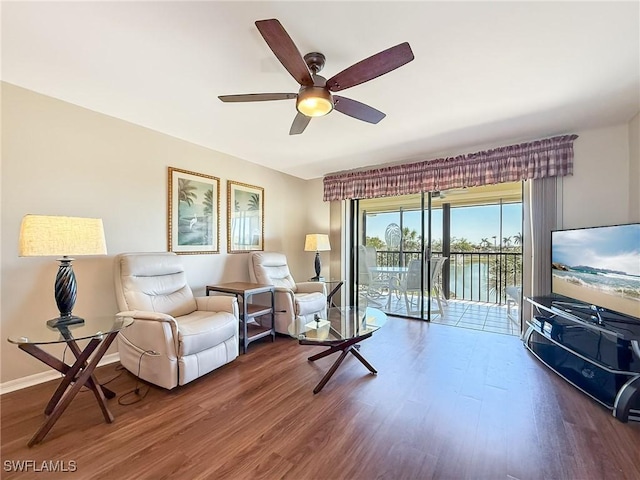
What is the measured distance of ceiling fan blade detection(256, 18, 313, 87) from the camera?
1280 mm

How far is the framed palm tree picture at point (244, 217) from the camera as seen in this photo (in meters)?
3.82

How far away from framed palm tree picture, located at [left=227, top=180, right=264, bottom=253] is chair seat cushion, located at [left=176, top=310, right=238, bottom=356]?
136 cm

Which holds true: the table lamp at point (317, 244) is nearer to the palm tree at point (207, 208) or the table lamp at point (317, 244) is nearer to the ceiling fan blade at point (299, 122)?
the palm tree at point (207, 208)

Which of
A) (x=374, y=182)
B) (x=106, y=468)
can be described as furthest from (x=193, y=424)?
(x=374, y=182)

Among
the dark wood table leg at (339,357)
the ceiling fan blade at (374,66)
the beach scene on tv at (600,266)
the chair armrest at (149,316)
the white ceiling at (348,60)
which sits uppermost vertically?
the white ceiling at (348,60)

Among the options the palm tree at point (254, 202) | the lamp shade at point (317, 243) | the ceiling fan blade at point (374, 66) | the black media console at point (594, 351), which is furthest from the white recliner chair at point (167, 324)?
the black media console at point (594, 351)

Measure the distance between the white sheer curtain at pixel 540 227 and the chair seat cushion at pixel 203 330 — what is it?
3254mm

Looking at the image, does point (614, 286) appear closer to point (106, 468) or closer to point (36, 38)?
point (106, 468)

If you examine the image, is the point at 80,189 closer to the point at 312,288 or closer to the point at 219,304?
the point at 219,304

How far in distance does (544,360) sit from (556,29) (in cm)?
262

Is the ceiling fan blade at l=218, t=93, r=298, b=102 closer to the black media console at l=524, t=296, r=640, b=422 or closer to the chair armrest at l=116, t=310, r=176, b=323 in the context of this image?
the chair armrest at l=116, t=310, r=176, b=323

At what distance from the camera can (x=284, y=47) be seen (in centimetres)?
143

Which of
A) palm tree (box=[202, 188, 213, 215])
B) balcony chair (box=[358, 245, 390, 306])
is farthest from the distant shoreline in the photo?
palm tree (box=[202, 188, 213, 215])

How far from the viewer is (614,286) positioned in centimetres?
217
